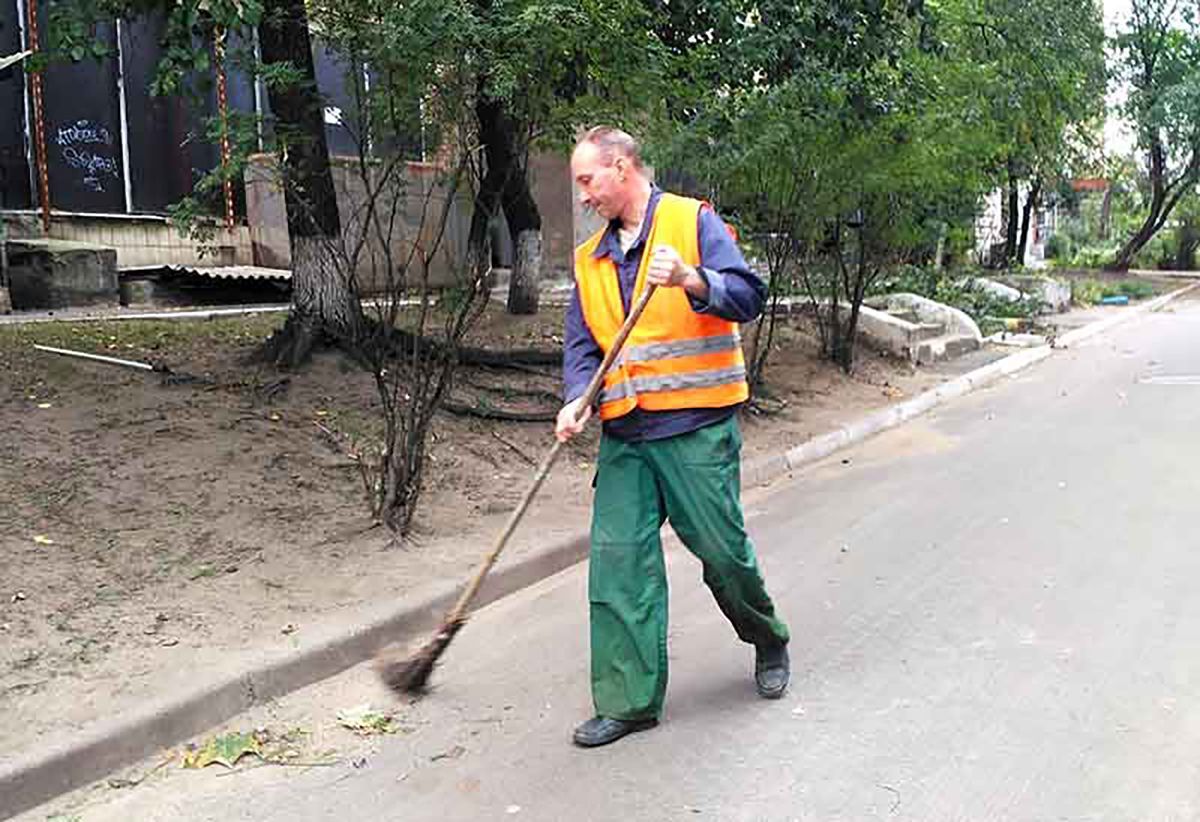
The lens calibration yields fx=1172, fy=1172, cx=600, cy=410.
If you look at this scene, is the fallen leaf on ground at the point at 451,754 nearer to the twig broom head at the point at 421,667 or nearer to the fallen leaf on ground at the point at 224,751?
the twig broom head at the point at 421,667

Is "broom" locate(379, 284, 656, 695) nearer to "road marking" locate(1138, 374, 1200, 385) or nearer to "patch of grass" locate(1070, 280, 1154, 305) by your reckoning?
"road marking" locate(1138, 374, 1200, 385)

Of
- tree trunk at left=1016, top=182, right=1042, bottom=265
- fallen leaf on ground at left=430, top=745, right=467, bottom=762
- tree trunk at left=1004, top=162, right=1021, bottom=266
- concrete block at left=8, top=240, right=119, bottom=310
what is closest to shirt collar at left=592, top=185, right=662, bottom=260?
fallen leaf on ground at left=430, top=745, right=467, bottom=762

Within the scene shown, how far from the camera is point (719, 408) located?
3857 mm

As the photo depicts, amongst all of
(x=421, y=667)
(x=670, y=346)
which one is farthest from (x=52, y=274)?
(x=670, y=346)

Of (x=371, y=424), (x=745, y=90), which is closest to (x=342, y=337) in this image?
(x=371, y=424)

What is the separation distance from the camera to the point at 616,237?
3.91 m

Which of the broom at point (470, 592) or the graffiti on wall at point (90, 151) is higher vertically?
the graffiti on wall at point (90, 151)

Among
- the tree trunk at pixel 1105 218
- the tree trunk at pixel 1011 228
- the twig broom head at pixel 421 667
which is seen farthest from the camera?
the tree trunk at pixel 1105 218

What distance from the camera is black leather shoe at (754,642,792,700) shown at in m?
4.18

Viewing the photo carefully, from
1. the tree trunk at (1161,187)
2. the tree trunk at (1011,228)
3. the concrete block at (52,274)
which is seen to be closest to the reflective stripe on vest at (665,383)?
the concrete block at (52,274)

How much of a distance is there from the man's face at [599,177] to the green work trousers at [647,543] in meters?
0.79

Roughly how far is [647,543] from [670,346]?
0.65 meters

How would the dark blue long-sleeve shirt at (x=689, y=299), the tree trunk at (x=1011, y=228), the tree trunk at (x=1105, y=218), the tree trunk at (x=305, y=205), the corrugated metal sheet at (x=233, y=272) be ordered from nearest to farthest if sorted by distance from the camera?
the dark blue long-sleeve shirt at (x=689, y=299) → the tree trunk at (x=305, y=205) → the corrugated metal sheet at (x=233, y=272) → the tree trunk at (x=1011, y=228) → the tree trunk at (x=1105, y=218)

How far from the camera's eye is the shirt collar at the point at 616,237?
3826mm
